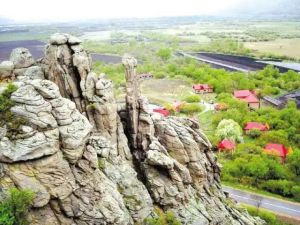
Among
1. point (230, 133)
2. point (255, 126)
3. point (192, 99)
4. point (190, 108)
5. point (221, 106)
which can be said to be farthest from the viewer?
point (192, 99)

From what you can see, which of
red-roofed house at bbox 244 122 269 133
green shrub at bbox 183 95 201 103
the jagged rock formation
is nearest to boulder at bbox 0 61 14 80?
the jagged rock formation

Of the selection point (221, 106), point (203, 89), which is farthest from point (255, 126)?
point (203, 89)

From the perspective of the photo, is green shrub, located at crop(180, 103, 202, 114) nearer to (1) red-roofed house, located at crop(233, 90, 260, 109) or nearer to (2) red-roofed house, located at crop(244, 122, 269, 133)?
(1) red-roofed house, located at crop(233, 90, 260, 109)

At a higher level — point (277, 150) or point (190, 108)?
point (190, 108)

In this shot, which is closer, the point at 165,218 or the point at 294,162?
the point at 165,218

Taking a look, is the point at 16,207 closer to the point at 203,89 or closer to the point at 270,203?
the point at 270,203

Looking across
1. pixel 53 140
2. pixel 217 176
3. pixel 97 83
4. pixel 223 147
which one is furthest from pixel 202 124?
pixel 53 140

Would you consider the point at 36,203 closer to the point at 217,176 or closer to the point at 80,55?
the point at 80,55
